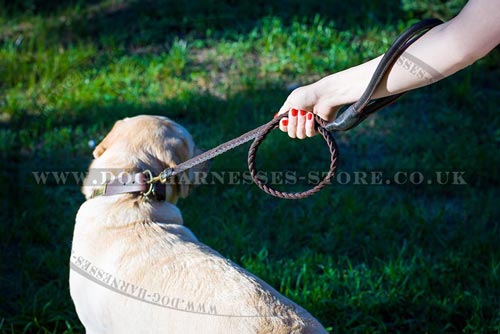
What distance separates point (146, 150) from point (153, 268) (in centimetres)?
73

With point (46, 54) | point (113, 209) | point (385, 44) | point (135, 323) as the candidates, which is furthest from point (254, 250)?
point (46, 54)

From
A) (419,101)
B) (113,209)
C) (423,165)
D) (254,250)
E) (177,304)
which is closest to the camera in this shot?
(177,304)

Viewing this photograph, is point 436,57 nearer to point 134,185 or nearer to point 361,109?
point 361,109

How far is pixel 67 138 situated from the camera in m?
5.60

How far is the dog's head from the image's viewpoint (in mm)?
3182

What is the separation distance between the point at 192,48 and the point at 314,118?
14.6 feet

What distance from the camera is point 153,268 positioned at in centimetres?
270

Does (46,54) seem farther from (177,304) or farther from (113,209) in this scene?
(177,304)

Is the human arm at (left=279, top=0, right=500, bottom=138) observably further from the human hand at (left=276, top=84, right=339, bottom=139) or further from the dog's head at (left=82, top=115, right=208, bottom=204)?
the dog's head at (left=82, top=115, right=208, bottom=204)

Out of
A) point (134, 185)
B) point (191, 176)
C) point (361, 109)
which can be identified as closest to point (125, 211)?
point (134, 185)

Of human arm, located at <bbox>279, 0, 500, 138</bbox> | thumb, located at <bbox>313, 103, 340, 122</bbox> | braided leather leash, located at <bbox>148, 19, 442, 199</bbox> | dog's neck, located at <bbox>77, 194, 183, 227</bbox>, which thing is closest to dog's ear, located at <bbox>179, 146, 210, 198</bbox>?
dog's neck, located at <bbox>77, 194, 183, 227</bbox>

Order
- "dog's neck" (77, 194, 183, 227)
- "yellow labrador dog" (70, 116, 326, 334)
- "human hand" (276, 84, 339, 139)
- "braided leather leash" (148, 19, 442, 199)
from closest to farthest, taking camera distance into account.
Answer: "braided leather leash" (148, 19, 442, 199), "yellow labrador dog" (70, 116, 326, 334), "human hand" (276, 84, 339, 139), "dog's neck" (77, 194, 183, 227)

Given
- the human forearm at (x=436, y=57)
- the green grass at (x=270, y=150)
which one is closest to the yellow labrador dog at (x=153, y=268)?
the human forearm at (x=436, y=57)

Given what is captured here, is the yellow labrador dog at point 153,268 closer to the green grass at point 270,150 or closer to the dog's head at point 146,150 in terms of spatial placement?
the dog's head at point 146,150
